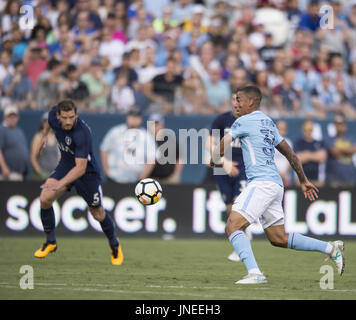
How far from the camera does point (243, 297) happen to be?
7.94m

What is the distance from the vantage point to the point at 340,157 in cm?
1669

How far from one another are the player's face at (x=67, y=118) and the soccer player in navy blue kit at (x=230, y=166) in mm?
2042

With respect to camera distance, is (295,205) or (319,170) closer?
(295,205)

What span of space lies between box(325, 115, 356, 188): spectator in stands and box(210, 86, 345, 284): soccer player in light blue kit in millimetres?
7558

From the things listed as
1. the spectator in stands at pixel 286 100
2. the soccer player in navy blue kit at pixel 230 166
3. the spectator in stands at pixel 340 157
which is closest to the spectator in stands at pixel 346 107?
the spectator in stands at pixel 340 157

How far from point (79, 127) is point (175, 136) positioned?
6.13m

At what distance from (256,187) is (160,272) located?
2.08 metres

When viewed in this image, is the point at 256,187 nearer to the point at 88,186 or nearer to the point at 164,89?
the point at 88,186

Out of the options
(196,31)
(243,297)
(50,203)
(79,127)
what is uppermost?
(196,31)

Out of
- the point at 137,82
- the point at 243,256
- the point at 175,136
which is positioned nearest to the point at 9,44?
the point at 137,82

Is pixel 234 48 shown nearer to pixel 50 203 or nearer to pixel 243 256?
pixel 50 203

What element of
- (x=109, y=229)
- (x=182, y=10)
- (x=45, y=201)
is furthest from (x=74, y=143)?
(x=182, y=10)

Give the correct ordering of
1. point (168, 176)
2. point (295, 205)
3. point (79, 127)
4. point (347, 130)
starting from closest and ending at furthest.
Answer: point (79, 127) < point (295, 205) < point (168, 176) < point (347, 130)

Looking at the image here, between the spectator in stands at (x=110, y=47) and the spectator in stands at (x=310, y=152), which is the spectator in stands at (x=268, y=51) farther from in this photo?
the spectator in stands at (x=110, y=47)
